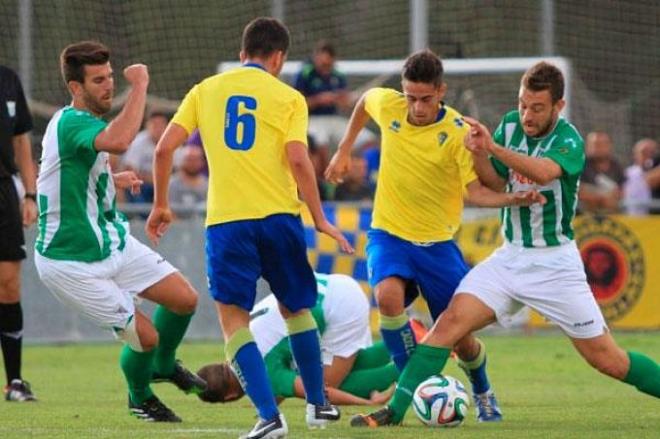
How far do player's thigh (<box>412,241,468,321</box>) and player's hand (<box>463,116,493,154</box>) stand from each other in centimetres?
121

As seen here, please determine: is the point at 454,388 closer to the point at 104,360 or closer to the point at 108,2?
the point at 104,360

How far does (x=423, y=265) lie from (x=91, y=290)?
2.03 m

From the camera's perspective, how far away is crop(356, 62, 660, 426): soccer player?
868 cm

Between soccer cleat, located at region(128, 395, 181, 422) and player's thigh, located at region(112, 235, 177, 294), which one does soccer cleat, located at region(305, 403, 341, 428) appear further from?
player's thigh, located at region(112, 235, 177, 294)

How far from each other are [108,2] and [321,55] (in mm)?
2537

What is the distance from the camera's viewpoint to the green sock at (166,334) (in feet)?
30.3

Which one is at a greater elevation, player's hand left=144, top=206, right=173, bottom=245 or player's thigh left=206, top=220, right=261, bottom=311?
player's hand left=144, top=206, right=173, bottom=245

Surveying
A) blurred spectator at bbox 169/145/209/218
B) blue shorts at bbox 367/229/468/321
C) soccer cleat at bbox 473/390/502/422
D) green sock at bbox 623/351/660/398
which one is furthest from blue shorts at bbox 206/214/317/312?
blurred spectator at bbox 169/145/209/218

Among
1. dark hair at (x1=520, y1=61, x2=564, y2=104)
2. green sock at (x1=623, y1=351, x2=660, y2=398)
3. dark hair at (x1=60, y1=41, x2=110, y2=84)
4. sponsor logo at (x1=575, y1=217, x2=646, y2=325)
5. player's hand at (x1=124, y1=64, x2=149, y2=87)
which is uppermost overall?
dark hair at (x1=60, y1=41, x2=110, y2=84)

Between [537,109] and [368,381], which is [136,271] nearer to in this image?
[368,381]

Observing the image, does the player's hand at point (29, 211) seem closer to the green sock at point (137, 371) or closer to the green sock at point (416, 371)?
the green sock at point (137, 371)

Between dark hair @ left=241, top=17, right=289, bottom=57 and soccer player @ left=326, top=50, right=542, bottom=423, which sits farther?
soccer player @ left=326, top=50, right=542, bottom=423

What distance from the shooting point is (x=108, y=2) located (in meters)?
18.1

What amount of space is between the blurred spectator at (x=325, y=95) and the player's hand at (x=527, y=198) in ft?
30.6
